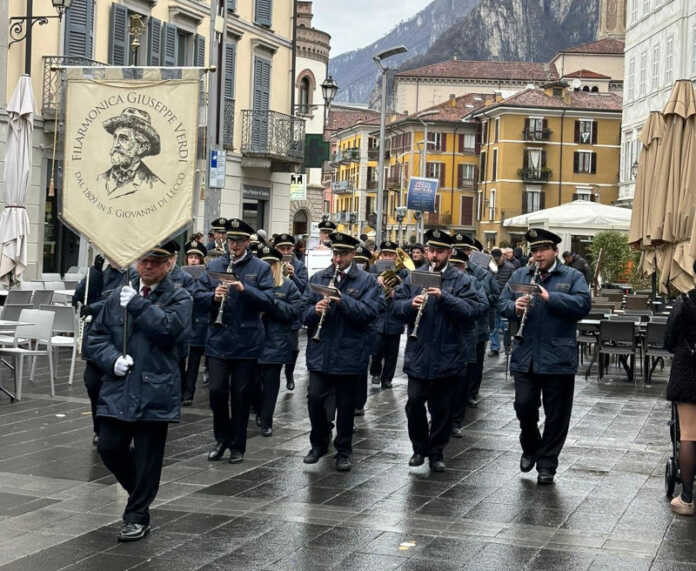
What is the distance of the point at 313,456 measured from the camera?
11.2m

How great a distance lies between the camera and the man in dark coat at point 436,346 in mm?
10906

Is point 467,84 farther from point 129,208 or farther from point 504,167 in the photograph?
point 129,208

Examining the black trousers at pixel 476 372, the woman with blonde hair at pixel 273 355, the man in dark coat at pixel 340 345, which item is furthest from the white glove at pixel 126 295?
the black trousers at pixel 476 372

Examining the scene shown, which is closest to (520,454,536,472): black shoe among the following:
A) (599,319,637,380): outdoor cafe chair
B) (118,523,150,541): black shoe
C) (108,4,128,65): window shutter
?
(118,523,150,541): black shoe

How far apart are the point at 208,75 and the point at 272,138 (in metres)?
15.0

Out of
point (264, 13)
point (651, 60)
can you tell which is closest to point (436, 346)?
point (264, 13)

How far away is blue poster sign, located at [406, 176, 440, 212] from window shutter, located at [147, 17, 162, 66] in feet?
42.8

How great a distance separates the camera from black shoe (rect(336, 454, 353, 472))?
1084 centimetres

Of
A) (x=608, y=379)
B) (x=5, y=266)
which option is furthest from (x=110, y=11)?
(x=608, y=379)

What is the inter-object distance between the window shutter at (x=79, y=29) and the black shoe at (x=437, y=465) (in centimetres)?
1846

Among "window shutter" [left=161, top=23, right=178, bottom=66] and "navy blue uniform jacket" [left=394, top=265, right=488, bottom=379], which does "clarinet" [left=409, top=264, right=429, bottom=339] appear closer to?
"navy blue uniform jacket" [left=394, top=265, right=488, bottom=379]

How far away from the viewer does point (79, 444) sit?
11.7 m

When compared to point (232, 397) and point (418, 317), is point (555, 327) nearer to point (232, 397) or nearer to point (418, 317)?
point (418, 317)

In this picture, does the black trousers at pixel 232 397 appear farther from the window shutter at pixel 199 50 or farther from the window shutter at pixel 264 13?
the window shutter at pixel 264 13
